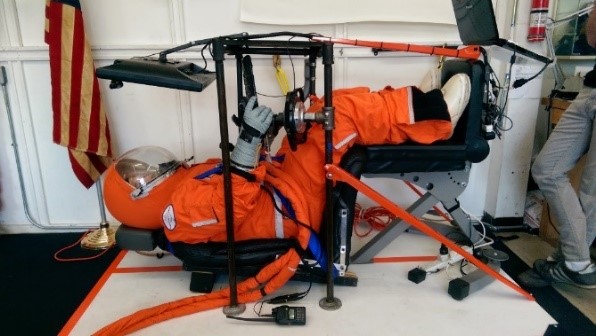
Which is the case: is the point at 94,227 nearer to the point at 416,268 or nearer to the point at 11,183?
the point at 11,183

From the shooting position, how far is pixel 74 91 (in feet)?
7.41

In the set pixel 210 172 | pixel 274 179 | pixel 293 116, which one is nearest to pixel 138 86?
pixel 210 172

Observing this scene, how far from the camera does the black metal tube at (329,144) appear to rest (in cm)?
148

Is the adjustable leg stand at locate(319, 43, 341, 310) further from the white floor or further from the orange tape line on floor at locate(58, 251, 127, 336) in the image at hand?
the orange tape line on floor at locate(58, 251, 127, 336)

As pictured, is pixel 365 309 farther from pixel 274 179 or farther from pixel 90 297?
pixel 90 297

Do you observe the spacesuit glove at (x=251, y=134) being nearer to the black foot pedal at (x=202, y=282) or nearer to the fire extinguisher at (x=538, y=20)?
the black foot pedal at (x=202, y=282)

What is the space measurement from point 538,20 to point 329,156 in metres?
1.72

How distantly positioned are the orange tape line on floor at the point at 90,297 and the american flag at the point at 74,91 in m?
0.56

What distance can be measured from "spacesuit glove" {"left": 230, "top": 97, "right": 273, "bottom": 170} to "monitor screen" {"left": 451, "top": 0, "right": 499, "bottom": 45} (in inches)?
37.9

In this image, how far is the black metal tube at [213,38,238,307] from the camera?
4.68 ft

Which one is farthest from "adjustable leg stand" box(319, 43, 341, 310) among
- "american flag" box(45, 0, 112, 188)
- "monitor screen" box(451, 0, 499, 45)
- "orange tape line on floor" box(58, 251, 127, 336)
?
"american flag" box(45, 0, 112, 188)

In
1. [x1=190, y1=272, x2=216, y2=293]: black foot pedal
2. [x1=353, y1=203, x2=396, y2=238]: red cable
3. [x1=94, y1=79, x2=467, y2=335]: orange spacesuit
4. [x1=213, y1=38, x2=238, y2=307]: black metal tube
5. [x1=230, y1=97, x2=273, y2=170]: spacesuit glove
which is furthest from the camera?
[x1=353, y1=203, x2=396, y2=238]: red cable

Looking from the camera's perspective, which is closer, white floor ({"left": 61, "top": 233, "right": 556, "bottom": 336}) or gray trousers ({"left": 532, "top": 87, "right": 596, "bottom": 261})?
white floor ({"left": 61, "top": 233, "right": 556, "bottom": 336})

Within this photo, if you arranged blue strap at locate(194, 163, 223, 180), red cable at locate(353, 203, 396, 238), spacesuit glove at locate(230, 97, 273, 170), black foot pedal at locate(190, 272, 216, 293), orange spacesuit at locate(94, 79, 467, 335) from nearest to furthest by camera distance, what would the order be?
spacesuit glove at locate(230, 97, 273, 170) → orange spacesuit at locate(94, 79, 467, 335) → blue strap at locate(194, 163, 223, 180) → black foot pedal at locate(190, 272, 216, 293) → red cable at locate(353, 203, 396, 238)
